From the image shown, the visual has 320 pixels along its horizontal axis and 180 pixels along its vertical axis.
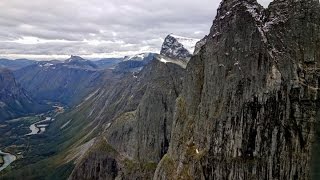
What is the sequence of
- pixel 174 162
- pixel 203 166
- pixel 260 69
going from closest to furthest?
pixel 260 69 → pixel 203 166 → pixel 174 162

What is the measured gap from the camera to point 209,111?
167750mm

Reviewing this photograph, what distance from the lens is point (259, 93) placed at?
148 metres

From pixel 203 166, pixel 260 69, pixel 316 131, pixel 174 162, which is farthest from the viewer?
pixel 174 162

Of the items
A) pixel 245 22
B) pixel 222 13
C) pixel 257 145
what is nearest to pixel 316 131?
pixel 257 145

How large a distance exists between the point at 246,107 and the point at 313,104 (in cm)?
2157

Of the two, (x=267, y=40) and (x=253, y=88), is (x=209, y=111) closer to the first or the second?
(x=253, y=88)

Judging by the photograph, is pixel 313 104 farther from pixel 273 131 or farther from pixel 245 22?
pixel 245 22

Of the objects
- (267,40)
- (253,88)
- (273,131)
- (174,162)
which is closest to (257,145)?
(273,131)

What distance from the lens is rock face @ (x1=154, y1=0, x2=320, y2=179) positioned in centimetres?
14312

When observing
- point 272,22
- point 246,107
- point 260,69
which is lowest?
point 246,107

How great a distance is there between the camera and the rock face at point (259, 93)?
143125mm

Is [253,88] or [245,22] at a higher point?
[245,22]

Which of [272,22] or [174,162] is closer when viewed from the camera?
[272,22]

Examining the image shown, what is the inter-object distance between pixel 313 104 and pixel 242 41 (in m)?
31.4
